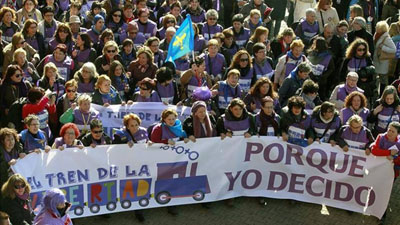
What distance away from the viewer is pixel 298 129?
33.2ft

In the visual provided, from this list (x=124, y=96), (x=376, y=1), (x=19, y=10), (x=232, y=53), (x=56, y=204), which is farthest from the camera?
(x=376, y=1)

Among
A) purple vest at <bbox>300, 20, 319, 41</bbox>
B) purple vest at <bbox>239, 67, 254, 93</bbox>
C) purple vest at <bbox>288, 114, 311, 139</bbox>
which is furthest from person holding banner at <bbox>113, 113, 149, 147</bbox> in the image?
purple vest at <bbox>300, 20, 319, 41</bbox>

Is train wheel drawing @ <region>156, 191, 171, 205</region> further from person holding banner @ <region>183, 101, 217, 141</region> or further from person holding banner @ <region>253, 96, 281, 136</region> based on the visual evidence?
person holding banner @ <region>253, 96, 281, 136</region>

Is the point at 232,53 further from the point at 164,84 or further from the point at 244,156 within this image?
the point at 244,156

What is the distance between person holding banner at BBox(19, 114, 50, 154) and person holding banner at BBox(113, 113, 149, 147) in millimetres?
925

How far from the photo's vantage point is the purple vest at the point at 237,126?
1008 centimetres

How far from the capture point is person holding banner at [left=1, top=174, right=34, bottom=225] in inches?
329

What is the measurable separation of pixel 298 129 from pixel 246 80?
1.95 metres

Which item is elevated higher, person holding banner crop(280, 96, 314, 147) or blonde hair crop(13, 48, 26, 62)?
blonde hair crop(13, 48, 26, 62)

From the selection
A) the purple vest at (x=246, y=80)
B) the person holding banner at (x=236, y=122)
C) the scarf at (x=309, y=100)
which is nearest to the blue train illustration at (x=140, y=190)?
the person holding banner at (x=236, y=122)

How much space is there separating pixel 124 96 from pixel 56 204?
12.7 feet

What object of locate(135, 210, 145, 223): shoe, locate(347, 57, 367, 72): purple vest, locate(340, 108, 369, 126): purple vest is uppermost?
locate(347, 57, 367, 72): purple vest

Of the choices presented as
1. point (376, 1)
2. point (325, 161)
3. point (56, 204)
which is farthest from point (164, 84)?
point (376, 1)

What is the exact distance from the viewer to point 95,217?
9953 millimetres
